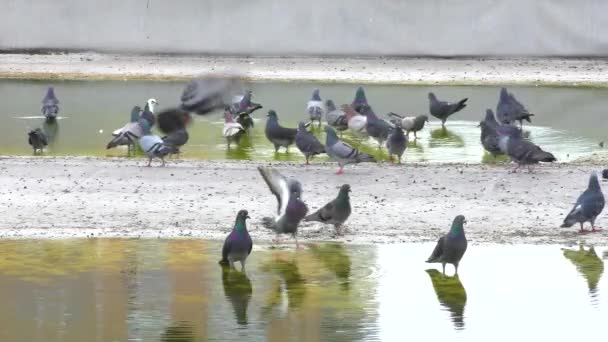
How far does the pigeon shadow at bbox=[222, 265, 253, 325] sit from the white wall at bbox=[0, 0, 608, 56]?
19.5 metres

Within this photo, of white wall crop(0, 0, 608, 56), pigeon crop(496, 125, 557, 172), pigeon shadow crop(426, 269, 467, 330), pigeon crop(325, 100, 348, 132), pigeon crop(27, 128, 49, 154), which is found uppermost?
white wall crop(0, 0, 608, 56)

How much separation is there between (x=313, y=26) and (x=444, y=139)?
37.8 ft

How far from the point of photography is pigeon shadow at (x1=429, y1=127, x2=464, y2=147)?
2053cm

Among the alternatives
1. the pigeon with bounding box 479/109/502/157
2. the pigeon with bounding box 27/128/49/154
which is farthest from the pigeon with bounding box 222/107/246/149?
the pigeon with bounding box 479/109/502/157

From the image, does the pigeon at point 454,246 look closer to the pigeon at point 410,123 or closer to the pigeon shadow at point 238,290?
the pigeon shadow at point 238,290

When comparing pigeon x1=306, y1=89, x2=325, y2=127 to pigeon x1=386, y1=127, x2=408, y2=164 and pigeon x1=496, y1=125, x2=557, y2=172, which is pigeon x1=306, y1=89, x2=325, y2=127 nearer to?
pigeon x1=386, y1=127, x2=408, y2=164

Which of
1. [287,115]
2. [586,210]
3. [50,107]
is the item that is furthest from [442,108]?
[586,210]

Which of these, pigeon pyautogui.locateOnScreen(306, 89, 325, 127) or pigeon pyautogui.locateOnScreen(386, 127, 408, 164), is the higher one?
pigeon pyautogui.locateOnScreen(306, 89, 325, 127)

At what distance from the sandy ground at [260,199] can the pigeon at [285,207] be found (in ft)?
1.33

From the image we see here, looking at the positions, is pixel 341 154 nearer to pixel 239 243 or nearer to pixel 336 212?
pixel 336 212

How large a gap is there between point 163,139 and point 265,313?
7400 millimetres

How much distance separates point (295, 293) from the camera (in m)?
11.9

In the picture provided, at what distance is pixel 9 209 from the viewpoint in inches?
599

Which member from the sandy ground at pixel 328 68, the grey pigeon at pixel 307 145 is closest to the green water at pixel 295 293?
the grey pigeon at pixel 307 145
